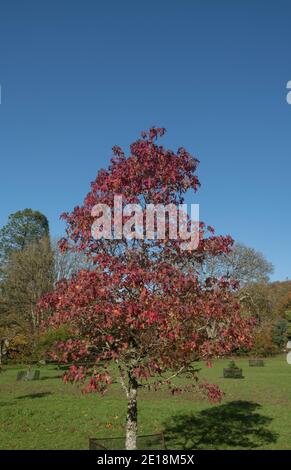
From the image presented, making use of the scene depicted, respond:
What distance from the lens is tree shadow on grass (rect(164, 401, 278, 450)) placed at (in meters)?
12.0

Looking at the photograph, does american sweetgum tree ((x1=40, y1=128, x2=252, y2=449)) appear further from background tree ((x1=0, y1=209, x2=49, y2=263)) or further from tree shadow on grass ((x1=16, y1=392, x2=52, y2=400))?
background tree ((x1=0, y1=209, x2=49, y2=263))

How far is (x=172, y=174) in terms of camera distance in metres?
8.74

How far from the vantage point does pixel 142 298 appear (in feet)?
24.3

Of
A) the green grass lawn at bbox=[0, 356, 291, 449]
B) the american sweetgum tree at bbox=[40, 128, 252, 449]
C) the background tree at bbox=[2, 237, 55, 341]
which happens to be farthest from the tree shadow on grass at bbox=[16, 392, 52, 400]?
the background tree at bbox=[2, 237, 55, 341]

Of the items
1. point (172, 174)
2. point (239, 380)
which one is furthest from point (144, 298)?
point (239, 380)

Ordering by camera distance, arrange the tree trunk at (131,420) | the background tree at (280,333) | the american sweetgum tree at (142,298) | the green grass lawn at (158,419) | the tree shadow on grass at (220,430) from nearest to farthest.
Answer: the american sweetgum tree at (142,298) < the tree trunk at (131,420) < the tree shadow on grass at (220,430) < the green grass lawn at (158,419) < the background tree at (280,333)

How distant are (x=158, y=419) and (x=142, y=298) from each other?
9051 mm

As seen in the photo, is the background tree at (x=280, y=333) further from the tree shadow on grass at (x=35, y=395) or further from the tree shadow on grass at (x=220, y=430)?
the tree shadow on grass at (x=220, y=430)

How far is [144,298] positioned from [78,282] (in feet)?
4.17

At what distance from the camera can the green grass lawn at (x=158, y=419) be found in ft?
40.3

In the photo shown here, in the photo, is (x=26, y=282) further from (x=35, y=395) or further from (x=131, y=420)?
(x=131, y=420)

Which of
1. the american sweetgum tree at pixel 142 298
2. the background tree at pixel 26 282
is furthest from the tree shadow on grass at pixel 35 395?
the background tree at pixel 26 282

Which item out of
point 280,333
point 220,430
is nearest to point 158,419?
point 220,430

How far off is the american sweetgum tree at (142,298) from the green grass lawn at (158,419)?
14.3ft
